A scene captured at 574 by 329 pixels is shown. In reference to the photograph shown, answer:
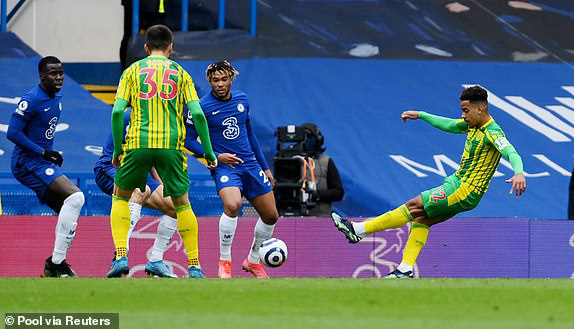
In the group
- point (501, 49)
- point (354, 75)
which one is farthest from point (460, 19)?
point (354, 75)

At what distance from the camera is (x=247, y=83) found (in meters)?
17.9

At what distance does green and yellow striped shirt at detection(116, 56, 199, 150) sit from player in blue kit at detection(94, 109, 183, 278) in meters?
1.58

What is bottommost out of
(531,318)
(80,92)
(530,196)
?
(530,196)

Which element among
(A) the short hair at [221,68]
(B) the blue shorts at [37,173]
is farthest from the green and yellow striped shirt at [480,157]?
(B) the blue shorts at [37,173]

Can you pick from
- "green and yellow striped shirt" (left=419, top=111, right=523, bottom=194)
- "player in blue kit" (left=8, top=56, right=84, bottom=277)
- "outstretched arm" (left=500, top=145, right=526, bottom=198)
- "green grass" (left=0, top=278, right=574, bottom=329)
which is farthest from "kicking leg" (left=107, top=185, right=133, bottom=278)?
"outstretched arm" (left=500, top=145, right=526, bottom=198)

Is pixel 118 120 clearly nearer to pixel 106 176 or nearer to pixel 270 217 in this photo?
pixel 270 217

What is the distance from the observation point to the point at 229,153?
11742 mm

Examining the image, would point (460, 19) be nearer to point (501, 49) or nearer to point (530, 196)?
point (501, 49)

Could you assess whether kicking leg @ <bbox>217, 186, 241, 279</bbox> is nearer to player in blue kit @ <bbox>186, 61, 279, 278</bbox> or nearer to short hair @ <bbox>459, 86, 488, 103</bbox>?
player in blue kit @ <bbox>186, 61, 279, 278</bbox>

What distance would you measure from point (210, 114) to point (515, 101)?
7915 mm

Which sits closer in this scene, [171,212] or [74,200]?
[74,200]

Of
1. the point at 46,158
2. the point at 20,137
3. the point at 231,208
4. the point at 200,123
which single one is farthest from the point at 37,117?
the point at 200,123

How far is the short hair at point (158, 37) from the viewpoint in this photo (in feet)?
33.3

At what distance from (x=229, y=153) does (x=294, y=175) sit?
10.3 ft
